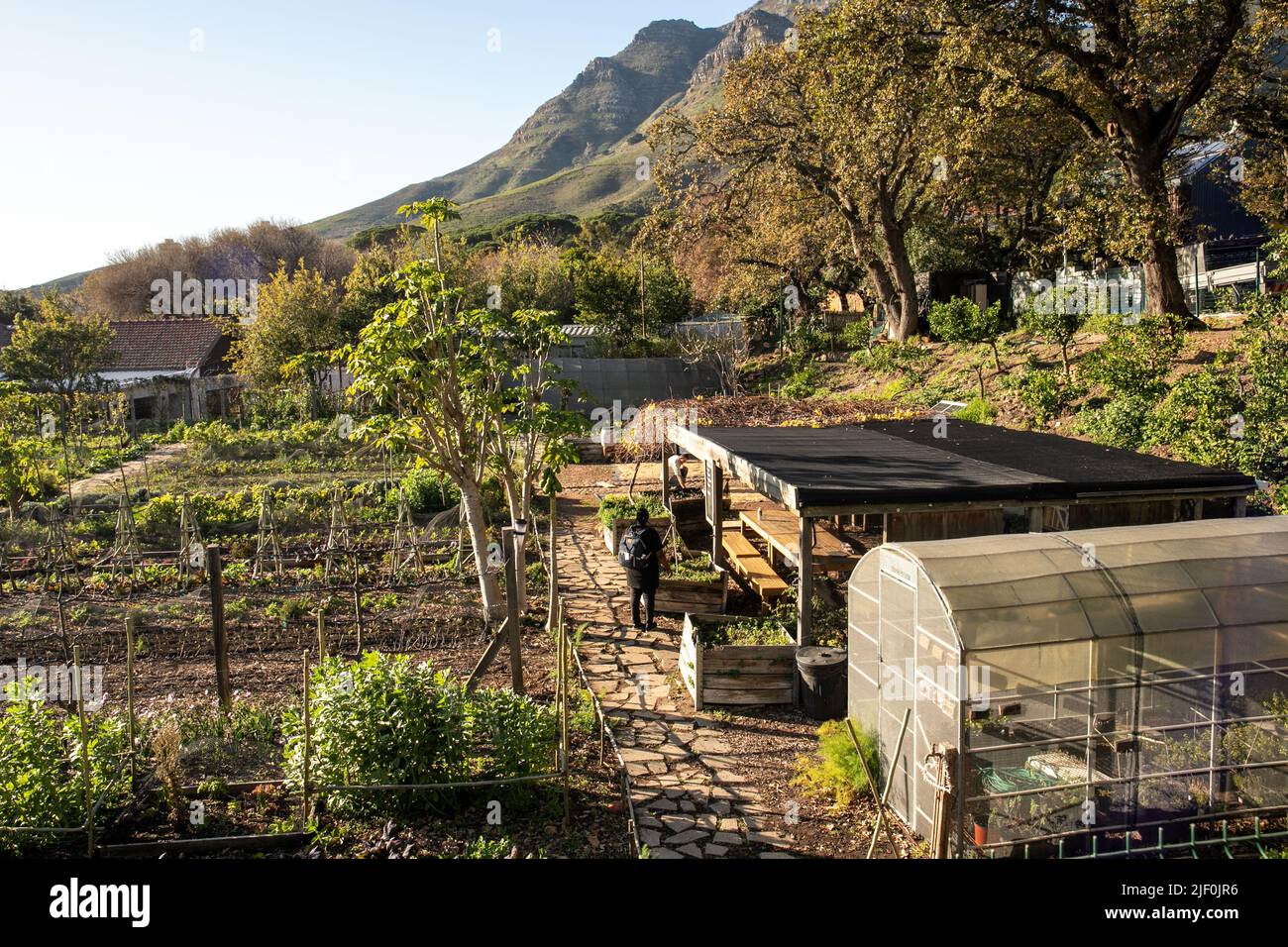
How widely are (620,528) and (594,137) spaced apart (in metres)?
123

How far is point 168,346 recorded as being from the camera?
3969 cm

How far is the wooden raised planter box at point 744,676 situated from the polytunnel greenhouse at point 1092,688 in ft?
7.25

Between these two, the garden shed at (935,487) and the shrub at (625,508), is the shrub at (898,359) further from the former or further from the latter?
→ the garden shed at (935,487)

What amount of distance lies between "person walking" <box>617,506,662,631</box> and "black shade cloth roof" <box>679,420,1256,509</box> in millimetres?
1425

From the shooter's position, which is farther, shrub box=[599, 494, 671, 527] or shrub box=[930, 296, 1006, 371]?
shrub box=[930, 296, 1006, 371]

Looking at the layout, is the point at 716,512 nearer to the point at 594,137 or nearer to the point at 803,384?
the point at 803,384

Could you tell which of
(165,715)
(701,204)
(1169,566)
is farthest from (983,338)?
(165,715)

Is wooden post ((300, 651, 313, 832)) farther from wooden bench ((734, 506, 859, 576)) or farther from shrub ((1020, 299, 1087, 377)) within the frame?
shrub ((1020, 299, 1087, 377))

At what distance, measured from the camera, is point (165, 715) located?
24.1ft

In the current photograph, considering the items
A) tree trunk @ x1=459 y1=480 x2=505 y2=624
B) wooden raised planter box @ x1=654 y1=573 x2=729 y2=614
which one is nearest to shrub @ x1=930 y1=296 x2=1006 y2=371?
wooden raised planter box @ x1=654 y1=573 x2=729 y2=614

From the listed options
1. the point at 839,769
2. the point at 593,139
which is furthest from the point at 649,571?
the point at 593,139

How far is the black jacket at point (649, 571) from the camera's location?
10482 mm

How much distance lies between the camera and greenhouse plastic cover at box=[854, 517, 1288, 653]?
5926 mm

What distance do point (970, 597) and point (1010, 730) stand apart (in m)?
1.17
